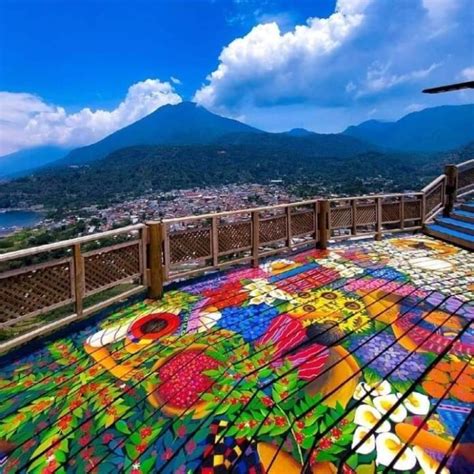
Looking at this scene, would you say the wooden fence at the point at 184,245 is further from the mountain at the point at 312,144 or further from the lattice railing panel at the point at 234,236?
the mountain at the point at 312,144

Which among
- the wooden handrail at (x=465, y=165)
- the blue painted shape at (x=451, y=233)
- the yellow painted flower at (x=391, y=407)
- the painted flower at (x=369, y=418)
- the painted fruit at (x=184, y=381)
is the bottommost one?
the painted fruit at (x=184, y=381)

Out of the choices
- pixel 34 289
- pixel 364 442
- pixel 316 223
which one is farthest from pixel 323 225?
pixel 34 289

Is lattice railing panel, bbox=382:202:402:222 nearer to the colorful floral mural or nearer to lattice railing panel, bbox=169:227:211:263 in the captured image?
the colorful floral mural

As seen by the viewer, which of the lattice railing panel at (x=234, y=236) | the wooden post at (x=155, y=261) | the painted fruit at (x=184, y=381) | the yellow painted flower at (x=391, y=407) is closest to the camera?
the yellow painted flower at (x=391, y=407)

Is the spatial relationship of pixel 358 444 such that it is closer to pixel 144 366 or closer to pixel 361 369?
pixel 361 369

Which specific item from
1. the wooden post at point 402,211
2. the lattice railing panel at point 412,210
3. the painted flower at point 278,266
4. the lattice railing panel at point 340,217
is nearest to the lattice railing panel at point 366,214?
the lattice railing panel at point 340,217

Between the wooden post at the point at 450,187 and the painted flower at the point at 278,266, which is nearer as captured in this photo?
the painted flower at the point at 278,266

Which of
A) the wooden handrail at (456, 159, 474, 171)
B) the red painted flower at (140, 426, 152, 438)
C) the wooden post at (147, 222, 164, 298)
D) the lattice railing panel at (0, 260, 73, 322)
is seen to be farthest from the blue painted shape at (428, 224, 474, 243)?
the lattice railing panel at (0, 260, 73, 322)
